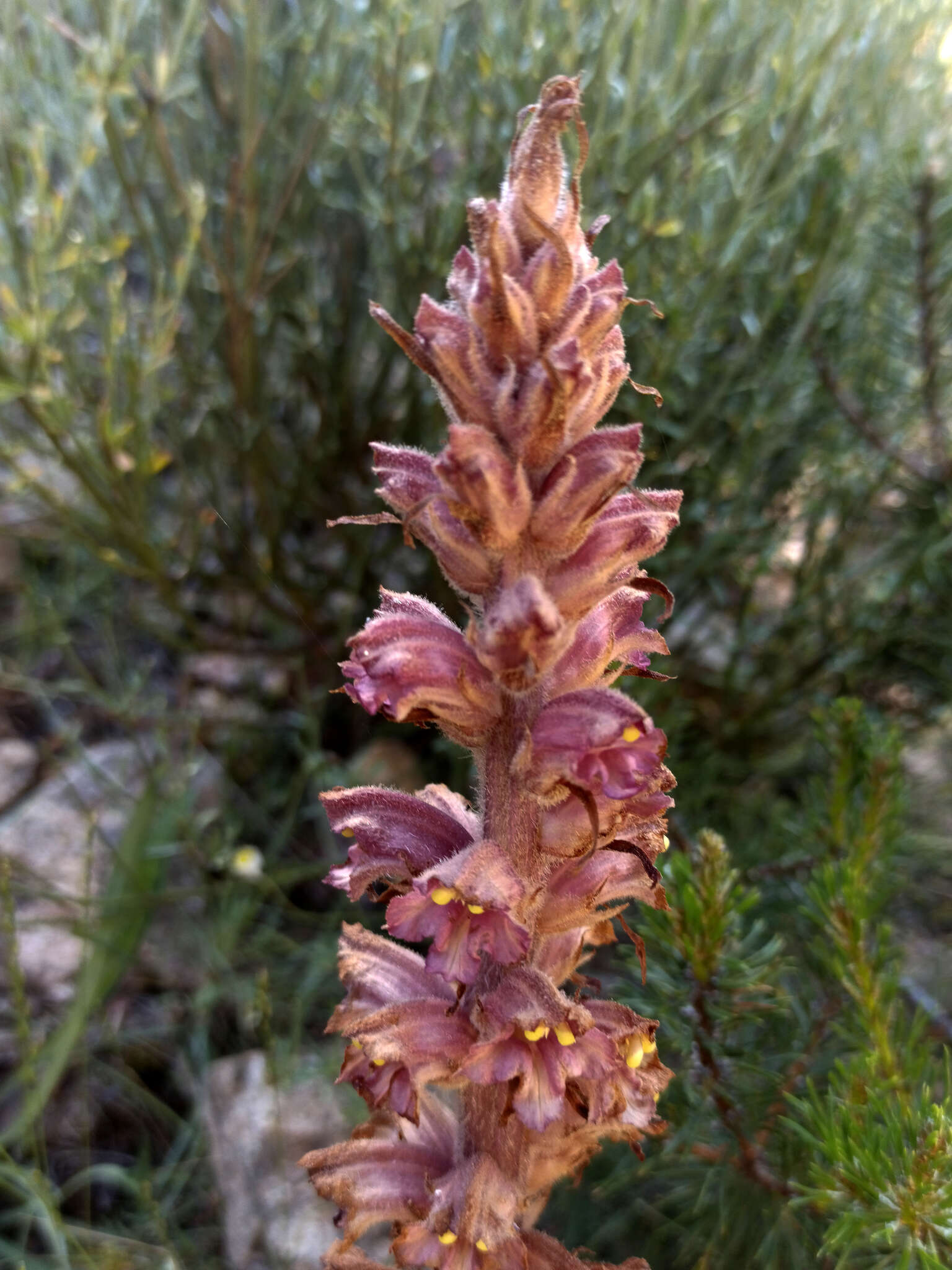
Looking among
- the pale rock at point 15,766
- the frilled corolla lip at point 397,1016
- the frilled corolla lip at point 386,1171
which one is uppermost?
the frilled corolla lip at point 397,1016

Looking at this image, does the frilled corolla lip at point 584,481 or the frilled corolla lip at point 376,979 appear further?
the frilled corolla lip at point 376,979

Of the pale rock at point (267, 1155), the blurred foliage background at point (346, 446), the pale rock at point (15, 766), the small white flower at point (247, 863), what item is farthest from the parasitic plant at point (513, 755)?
the pale rock at point (15, 766)

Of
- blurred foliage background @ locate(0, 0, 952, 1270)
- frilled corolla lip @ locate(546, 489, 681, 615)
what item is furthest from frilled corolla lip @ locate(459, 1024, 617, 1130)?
blurred foliage background @ locate(0, 0, 952, 1270)

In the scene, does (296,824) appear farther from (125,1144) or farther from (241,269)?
(241,269)

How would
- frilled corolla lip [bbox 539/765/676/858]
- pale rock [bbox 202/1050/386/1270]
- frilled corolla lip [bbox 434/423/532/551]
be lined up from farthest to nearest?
1. pale rock [bbox 202/1050/386/1270]
2. frilled corolla lip [bbox 539/765/676/858]
3. frilled corolla lip [bbox 434/423/532/551]

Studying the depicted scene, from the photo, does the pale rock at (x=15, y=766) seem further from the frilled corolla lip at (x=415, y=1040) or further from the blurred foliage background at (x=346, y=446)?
the frilled corolla lip at (x=415, y=1040)

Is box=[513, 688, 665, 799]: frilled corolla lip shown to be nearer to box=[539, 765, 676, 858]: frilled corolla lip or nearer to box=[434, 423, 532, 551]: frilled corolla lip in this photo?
box=[539, 765, 676, 858]: frilled corolla lip

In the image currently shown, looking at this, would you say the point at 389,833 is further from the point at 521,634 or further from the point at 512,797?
the point at 521,634
